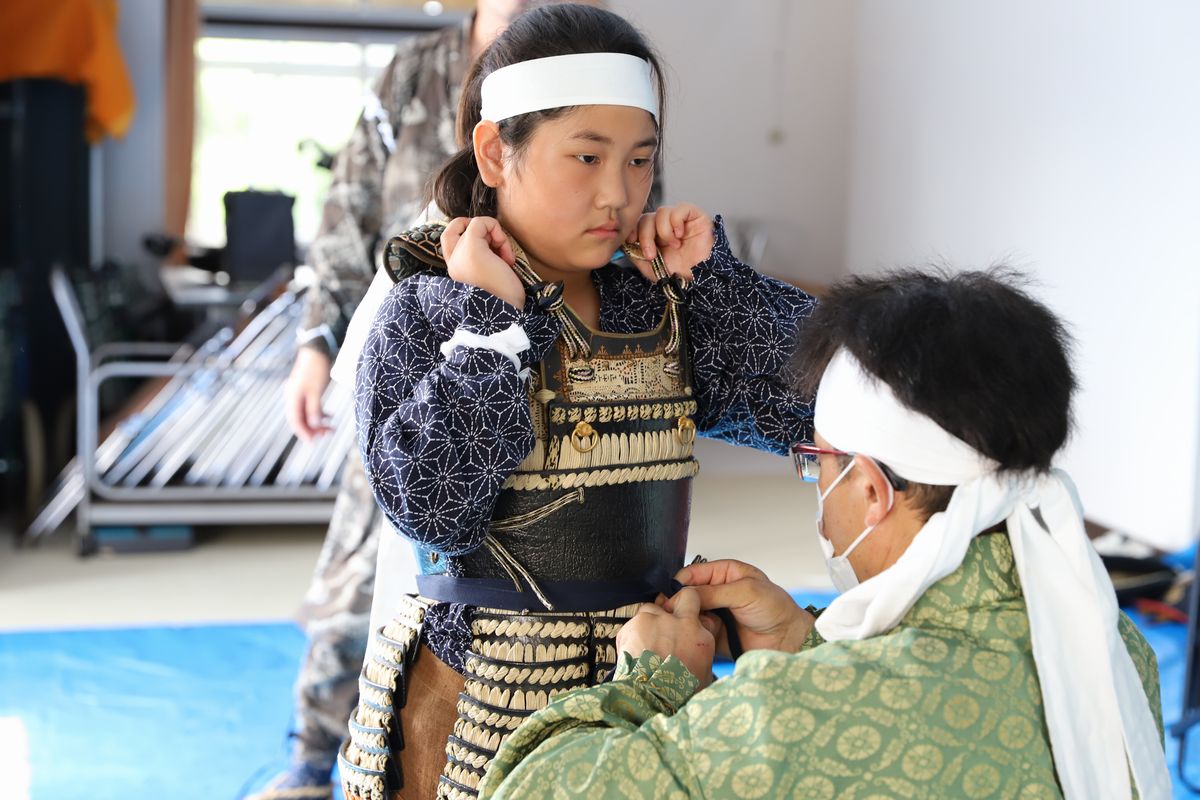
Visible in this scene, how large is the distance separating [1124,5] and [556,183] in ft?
14.0

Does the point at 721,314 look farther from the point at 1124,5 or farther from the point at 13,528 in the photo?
the point at 13,528

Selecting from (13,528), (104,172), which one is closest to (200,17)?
(104,172)

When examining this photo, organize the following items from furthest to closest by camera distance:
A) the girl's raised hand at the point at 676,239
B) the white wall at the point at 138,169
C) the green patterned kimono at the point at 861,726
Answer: the white wall at the point at 138,169, the girl's raised hand at the point at 676,239, the green patterned kimono at the point at 861,726

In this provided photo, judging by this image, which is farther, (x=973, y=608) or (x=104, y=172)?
(x=104, y=172)

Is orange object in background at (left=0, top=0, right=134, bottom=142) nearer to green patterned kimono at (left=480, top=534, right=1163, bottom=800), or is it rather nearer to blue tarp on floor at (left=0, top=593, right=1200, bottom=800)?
blue tarp on floor at (left=0, top=593, right=1200, bottom=800)

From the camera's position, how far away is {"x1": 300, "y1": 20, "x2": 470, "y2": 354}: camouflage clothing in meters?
2.29

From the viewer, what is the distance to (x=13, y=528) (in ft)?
16.7

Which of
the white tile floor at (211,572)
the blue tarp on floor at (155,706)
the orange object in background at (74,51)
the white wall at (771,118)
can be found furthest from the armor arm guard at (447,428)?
the white wall at (771,118)

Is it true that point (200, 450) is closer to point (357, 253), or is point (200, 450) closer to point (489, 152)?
point (357, 253)

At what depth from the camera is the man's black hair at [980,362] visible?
1.08 m

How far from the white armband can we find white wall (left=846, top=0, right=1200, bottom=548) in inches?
111

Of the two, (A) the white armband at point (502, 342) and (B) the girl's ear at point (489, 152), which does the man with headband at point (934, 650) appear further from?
(B) the girl's ear at point (489, 152)

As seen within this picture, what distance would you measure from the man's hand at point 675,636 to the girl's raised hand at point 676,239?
0.37m

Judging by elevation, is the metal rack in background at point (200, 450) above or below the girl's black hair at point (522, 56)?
below
